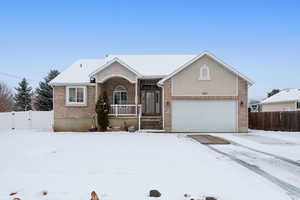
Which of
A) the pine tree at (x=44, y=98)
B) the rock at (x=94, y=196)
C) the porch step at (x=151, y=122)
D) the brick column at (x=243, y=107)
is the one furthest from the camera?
the pine tree at (x=44, y=98)

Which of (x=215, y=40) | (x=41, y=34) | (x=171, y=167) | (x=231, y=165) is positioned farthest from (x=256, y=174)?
(x=41, y=34)

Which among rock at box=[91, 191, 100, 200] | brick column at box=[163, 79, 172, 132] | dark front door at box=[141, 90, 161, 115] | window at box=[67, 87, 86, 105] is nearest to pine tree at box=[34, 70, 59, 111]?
window at box=[67, 87, 86, 105]

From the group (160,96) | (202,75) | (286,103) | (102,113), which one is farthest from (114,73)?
(286,103)

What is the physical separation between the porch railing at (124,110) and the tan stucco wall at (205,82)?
10.7 ft

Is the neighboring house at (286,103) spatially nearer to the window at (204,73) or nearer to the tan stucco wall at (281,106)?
the tan stucco wall at (281,106)

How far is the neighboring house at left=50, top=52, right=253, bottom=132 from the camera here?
595 inches

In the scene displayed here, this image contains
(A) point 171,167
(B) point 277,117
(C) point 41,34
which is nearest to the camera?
(A) point 171,167

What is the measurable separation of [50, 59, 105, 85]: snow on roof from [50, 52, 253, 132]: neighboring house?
79 millimetres

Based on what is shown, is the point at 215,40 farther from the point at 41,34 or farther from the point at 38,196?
the point at 38,196

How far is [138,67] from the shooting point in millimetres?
17906

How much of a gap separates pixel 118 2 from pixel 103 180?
16.3 metres

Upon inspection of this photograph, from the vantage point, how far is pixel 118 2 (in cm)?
1722

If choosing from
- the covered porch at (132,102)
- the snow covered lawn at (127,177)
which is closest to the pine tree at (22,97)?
the covered porch at (132,102)

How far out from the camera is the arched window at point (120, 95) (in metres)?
17.3
